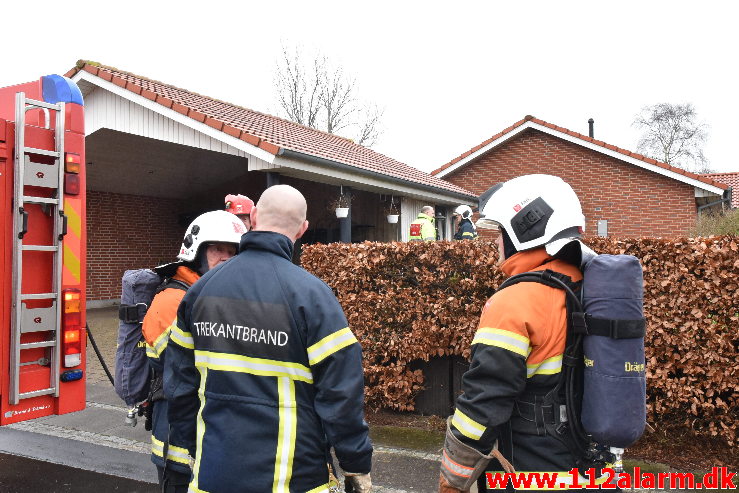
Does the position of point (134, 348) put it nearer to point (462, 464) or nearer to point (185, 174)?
point (462, 464)

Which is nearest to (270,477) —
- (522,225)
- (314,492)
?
(314,492)

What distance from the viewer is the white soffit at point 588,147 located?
14945 millimetres

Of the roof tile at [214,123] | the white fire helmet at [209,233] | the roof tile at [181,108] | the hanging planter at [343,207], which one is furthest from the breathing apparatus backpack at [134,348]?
the hanging planter at [343,207]

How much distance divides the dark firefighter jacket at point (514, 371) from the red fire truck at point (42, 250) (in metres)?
2.88

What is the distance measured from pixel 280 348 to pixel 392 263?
3566 millimetres

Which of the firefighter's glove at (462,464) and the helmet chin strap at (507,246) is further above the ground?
the helmet chin strap at (507,246)

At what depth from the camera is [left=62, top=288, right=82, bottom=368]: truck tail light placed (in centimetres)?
362

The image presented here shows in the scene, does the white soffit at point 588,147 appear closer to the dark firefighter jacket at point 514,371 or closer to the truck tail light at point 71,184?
the truck tail light at point 71,184

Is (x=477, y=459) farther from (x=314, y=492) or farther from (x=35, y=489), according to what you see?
(x=35, y=489)

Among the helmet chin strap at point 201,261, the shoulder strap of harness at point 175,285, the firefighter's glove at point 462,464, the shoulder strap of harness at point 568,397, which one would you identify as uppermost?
the helmet chin strap at point 201,261

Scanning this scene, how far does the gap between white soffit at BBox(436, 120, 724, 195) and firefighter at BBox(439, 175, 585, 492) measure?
49.6 ft

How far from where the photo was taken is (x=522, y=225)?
2119 mm

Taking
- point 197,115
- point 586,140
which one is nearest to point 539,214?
point 197,115

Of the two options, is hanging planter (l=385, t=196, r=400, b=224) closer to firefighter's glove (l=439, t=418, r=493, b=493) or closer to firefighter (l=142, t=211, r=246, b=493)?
firefighter (l=142, t=211, r=246, b=493)
